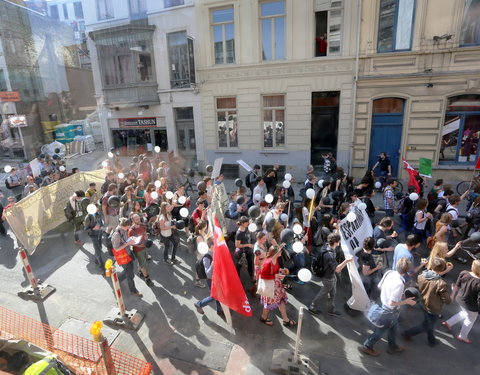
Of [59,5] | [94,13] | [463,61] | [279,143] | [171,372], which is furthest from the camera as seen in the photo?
[59,5]

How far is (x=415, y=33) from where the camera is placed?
37.0ft

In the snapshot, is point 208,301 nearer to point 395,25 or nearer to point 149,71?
point 395,25

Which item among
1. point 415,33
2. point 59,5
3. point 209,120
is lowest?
point 209,120

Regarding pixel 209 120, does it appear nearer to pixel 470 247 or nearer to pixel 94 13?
pixel 94 13

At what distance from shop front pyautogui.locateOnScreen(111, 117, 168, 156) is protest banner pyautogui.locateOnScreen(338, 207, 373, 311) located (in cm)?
1278

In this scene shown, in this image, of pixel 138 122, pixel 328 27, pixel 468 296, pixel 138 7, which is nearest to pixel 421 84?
pixel 328 27

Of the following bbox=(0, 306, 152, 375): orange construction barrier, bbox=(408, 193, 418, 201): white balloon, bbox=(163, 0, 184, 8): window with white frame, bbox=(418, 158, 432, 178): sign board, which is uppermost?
bbox=(163, 0, 184, 8): window with white frame

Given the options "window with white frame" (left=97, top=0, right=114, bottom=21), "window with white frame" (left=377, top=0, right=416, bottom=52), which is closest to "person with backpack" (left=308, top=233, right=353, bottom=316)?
"window with white frame" (left=377, top=0, right=416, bottom=52)

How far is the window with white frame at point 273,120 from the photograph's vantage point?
→ 13.7 meters

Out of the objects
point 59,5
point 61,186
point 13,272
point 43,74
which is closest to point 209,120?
point 61,186

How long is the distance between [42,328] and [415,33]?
14219 millimetres

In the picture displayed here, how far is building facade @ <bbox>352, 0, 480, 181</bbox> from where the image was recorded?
1101 cm

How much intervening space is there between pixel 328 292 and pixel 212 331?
2166mm

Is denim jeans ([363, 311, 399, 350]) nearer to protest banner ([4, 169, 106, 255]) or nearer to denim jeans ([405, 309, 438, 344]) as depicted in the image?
denim jeans ([405, 309, 438, 344])
